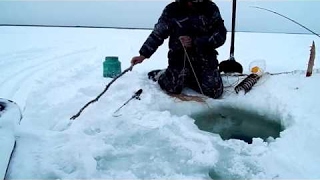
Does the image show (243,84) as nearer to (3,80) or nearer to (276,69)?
(276,69)

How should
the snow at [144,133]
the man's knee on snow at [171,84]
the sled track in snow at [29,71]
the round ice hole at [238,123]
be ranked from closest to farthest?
the snow at [144,133]
the round ice hole at [238,123]
the man's knee on snow at [171,84]
the sled track in snow at [29,71]

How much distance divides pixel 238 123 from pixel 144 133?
956 mm

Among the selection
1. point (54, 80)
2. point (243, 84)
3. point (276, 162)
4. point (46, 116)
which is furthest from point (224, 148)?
point (54, 80)

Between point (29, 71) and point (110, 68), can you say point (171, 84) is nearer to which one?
point (110, 68)

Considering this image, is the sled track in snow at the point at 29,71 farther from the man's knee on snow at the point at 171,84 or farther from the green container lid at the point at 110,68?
the man's knee on snow at the point at 171,84

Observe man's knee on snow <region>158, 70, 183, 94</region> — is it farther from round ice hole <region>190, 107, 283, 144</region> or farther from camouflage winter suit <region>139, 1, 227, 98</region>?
round ice hole <region>190, 107, 283, 144</region>

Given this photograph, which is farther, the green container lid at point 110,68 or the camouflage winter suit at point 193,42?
the green container lid at point 110,68

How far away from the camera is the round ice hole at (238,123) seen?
2.71 metres

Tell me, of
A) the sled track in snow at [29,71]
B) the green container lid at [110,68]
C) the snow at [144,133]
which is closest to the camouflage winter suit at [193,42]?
the snow at [144,133]

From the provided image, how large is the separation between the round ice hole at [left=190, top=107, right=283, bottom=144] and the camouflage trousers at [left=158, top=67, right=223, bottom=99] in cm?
23

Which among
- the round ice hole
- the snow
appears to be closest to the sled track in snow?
the snow

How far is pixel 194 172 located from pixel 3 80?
2951mm

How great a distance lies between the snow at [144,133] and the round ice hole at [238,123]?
0.19ft

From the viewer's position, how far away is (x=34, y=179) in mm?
1869
